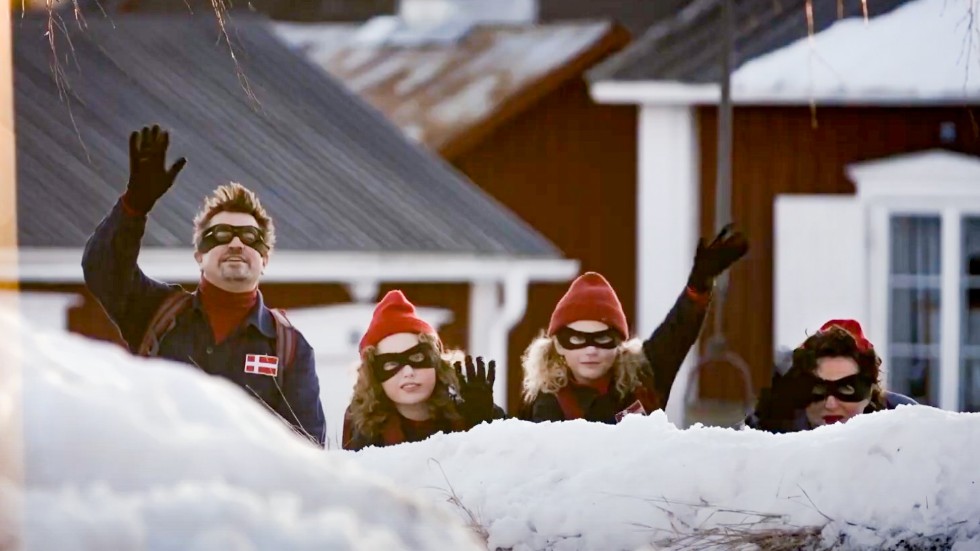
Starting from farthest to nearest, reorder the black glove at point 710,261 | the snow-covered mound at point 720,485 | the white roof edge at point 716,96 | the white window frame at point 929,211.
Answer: the white roof edge at point 716,96 < the white window frame at point 929,211 < the black glove at point 710,261 < the snow-covered mound at point 720,485

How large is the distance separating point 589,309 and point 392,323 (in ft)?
1.56

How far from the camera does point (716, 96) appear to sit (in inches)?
395

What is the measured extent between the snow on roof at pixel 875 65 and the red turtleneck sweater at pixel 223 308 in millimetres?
6506

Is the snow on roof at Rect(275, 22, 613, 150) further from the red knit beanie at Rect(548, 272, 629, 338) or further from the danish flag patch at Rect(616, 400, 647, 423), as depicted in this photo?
the danish flag patch at Rect(616, 400, 647, 423)

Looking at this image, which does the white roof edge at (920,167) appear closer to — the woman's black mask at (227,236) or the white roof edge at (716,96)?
the white roof edge at (716,96)

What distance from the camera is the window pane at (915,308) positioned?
9.90 metres

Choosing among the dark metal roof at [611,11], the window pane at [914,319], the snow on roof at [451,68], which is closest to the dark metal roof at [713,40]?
the snow on roof at [451,68]

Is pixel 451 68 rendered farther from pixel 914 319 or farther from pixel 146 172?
pixel 146 172

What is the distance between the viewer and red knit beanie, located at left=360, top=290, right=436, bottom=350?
3.78 meters

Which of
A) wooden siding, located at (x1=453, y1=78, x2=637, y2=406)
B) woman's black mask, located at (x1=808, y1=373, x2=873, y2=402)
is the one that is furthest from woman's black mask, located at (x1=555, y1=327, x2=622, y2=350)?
wooden siding, located at (x1=453, y1=78, x2=637, y2=406)

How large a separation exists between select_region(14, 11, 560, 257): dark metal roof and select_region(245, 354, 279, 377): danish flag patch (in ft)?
12.0

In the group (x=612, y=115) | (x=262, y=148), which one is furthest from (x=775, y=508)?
(x=612, y=115)

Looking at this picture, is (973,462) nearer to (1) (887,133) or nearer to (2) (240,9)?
(1) (887,133)

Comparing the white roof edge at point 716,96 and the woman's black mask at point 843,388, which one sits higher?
the white roof edge at point 716,96
